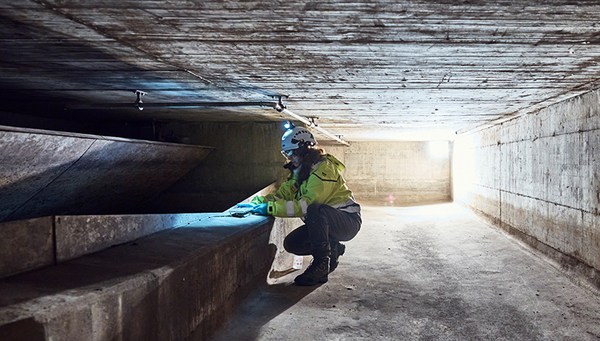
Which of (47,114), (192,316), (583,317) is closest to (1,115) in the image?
(47,114)

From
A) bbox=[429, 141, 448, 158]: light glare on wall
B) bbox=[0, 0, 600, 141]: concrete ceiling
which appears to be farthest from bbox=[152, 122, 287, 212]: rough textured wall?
bbox=[429, 141, 448, 158]: light glare on wall

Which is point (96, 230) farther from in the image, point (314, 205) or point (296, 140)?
point (296, 140)

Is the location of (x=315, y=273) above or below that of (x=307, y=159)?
below

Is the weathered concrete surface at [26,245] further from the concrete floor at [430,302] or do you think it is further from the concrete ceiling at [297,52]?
the concrete floor at [430,302]

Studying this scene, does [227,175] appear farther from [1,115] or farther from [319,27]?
[319,27]

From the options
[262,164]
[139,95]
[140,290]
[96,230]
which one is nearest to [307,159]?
[139,95]

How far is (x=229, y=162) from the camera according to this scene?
8641 mm

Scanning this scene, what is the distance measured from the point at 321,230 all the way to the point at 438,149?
12.3 m

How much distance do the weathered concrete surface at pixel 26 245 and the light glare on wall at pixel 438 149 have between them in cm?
1495

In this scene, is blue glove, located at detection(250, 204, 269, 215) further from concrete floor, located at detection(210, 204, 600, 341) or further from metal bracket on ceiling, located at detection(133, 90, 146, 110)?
metal bracket on ceiling, located at detection(133, 90, 146, 110)

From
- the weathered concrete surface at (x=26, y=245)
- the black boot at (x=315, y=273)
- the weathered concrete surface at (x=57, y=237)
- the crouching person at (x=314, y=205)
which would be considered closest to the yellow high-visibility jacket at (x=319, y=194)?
the crouching person at (x=314, y=205)

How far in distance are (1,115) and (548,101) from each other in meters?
8.31

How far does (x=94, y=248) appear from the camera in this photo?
3.20 metres

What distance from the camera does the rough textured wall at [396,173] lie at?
15664 millimetres
